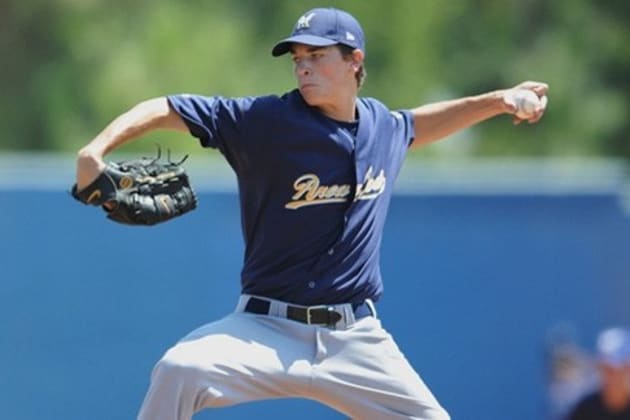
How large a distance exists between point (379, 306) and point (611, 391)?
1516 mm

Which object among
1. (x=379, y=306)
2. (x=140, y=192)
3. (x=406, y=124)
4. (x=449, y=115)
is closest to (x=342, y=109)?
(x=406, y=124)

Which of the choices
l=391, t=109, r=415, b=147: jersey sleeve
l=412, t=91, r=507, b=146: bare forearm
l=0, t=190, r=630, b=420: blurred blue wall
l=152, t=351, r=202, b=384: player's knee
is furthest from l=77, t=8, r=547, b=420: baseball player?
l=0, t=190, r=630, b=420: blurred blue wall

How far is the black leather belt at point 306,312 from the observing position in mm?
6000

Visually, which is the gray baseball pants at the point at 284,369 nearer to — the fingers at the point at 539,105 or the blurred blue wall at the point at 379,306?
the fingers at the point at 539,105

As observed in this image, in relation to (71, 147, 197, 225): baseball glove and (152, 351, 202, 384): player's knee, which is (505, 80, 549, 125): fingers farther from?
(152, 351, 202, 384): player's knee

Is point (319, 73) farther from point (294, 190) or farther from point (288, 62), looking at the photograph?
point (288, 62)

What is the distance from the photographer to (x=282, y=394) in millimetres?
5980

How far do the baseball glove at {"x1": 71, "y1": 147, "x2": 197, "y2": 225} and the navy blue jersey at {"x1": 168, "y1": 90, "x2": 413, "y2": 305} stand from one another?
0.19 m

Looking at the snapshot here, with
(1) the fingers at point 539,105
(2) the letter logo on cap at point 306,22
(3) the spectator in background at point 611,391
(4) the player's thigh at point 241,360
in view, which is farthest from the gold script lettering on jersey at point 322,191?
(3) the spectator in background at point 611,391

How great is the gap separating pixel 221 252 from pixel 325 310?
2.88 m

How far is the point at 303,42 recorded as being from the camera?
19.6ft

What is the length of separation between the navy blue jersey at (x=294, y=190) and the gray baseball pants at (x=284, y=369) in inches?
4.5

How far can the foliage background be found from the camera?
18016 millimetres

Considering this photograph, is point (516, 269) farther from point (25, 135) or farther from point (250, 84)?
point (25, 135)
